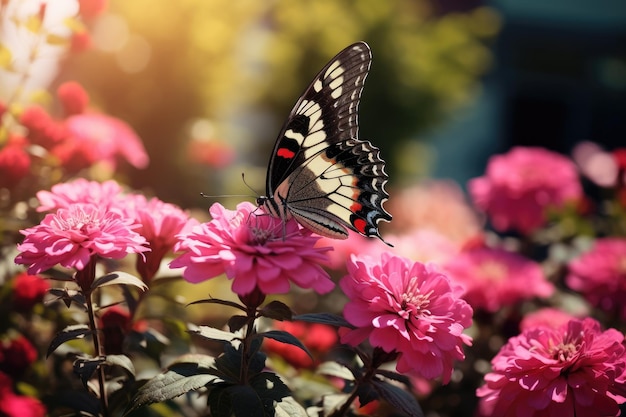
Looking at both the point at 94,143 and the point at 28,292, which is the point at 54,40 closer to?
the point at 94,143

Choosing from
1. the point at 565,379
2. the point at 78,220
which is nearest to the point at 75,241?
the point at 78,220

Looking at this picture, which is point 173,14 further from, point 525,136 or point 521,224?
point 525,136

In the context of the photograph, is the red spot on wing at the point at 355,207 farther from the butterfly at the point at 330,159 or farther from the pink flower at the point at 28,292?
the pink flower at the point at 28,292

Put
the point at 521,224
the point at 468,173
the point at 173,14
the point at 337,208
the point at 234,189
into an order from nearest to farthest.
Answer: the point at 337,208 < the point at 521,224 < the point at 173,14 < the point at 234,189 < the point at 468,173

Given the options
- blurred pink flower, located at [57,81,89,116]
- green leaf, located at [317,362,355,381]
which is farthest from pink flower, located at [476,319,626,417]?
blurred pink flower, located at [57,81,89,116]

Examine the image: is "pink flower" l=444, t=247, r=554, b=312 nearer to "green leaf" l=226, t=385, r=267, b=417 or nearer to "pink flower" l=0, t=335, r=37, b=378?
"green leaf" l=226, t=385, r=267, b=417

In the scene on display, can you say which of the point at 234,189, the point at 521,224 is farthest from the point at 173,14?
the point at 521,224
